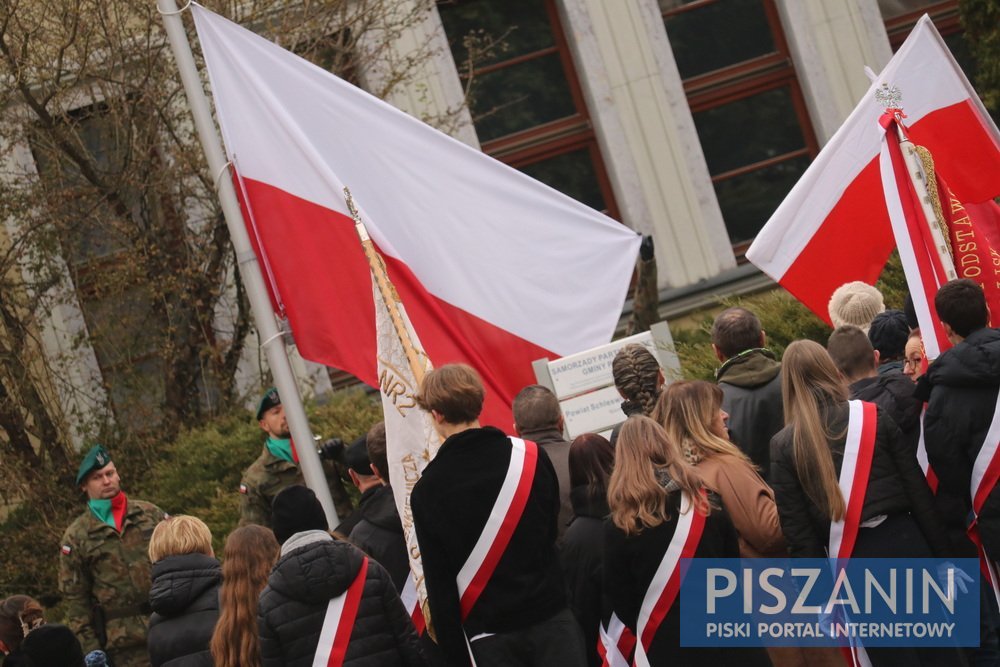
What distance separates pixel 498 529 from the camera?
17.0 feet

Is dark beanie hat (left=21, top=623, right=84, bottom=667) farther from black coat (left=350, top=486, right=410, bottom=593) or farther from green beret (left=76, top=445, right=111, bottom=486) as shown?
green beret (left=76, top=445, right=111, bottom=486)

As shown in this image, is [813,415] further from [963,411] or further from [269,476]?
[269,476]

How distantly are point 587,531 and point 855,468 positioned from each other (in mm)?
1062

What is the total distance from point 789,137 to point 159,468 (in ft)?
24.3

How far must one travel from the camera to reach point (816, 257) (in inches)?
303

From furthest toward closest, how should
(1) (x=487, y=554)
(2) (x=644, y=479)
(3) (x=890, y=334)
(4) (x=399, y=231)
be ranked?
1. (4) (x=399, y=231)
2. (3) (x=890, y=334)
3. (1) (x=487, y=554)
4. (2) (x=644, y=479)

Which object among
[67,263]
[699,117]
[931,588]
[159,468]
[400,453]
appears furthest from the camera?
[699,117]

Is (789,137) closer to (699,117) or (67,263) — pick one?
Answer: (699,117)

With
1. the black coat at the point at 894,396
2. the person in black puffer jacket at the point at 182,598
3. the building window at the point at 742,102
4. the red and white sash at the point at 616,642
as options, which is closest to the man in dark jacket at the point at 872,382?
the black coat at the point at 894,396

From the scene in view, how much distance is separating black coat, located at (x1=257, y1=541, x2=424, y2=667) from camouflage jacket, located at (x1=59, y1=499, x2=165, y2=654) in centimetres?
330

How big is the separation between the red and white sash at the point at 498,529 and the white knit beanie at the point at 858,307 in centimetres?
221

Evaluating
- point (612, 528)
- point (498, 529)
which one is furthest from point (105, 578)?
point (612, 528)

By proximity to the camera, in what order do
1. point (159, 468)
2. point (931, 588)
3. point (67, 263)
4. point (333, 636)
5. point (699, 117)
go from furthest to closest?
point (699, 117) → point (67, 263) → point (159, 468) → point (931, 588) → point (333, 636)

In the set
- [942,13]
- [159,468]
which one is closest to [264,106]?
[159,468]
